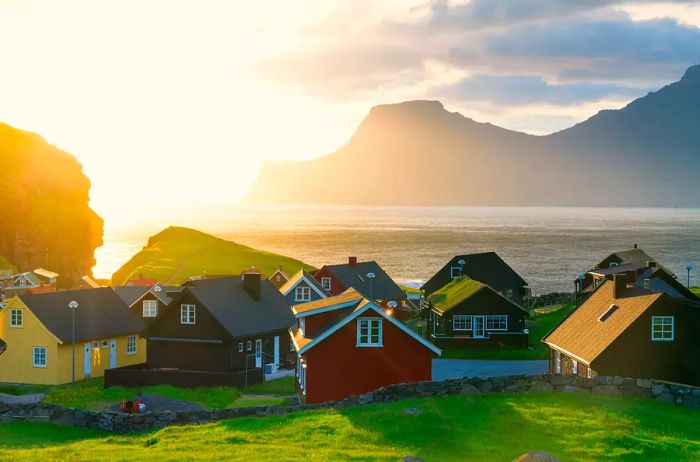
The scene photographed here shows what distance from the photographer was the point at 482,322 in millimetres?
64062

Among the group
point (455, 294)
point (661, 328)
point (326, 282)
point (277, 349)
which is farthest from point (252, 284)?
A: point (661, 328)

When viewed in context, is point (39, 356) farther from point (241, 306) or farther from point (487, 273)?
point (487, 273)

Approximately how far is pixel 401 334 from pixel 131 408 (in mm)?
13544

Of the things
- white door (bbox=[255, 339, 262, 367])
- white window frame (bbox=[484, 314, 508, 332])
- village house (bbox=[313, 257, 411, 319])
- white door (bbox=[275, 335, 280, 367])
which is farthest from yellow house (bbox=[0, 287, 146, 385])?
white window frame (bbox=[484, 314, 508, 332])

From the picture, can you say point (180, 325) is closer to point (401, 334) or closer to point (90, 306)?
point (90, 306)

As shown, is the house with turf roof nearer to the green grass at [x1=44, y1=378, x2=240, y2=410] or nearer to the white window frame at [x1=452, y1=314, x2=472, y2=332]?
the white window frame at [x1=452, y1=314, x2=472, y2=332]

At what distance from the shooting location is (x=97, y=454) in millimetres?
26125

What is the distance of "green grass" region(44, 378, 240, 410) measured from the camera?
45312 millimetres

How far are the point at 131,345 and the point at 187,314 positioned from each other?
9.23 meters

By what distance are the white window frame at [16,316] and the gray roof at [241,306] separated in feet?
38.1

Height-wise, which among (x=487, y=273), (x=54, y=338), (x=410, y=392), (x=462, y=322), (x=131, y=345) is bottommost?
(x=131, y=345)

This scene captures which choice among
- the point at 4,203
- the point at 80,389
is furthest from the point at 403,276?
the point at 80,389

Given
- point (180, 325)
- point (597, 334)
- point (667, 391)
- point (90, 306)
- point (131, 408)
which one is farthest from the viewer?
point (90, 306)

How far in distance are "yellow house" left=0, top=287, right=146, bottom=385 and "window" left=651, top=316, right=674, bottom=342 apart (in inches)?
1395
